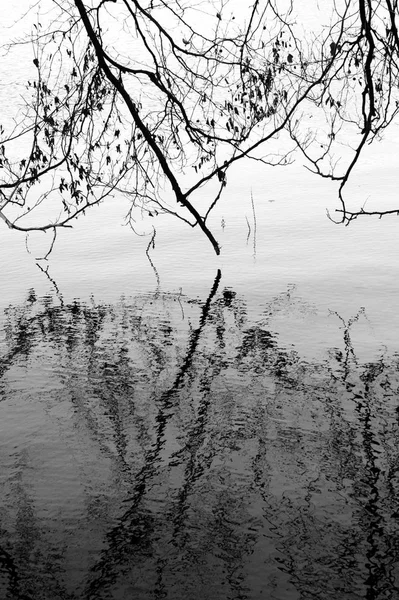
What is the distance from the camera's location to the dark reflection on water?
4.87 meters

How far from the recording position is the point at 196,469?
6113 millimetres

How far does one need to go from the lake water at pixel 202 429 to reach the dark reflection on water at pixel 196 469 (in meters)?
0.02

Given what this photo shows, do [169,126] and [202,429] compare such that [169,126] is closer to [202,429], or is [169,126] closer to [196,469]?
[202,429]

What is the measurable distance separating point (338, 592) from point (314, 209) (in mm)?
13638

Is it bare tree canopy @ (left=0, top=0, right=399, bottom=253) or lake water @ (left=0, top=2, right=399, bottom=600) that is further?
bare tree canopy @ (left=0, top=0, right=399, bottom=253)

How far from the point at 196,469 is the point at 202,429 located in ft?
2.52

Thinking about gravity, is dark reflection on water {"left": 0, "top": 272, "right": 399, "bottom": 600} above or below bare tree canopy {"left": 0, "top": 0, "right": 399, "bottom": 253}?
below

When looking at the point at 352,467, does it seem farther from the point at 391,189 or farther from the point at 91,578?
the point at 391,189

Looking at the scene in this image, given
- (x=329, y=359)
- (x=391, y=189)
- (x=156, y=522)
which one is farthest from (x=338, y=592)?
(x=391, y=189)

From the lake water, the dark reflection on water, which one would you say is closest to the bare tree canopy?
the lake water

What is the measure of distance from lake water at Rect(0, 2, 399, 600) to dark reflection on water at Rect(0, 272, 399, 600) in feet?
0.05

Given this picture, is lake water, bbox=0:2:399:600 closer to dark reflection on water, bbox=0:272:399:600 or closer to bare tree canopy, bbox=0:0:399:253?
dark reflection on water, bbox=0:272:399:600

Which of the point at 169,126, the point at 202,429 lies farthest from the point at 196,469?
the point at 169,126

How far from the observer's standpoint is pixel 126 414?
727cm
